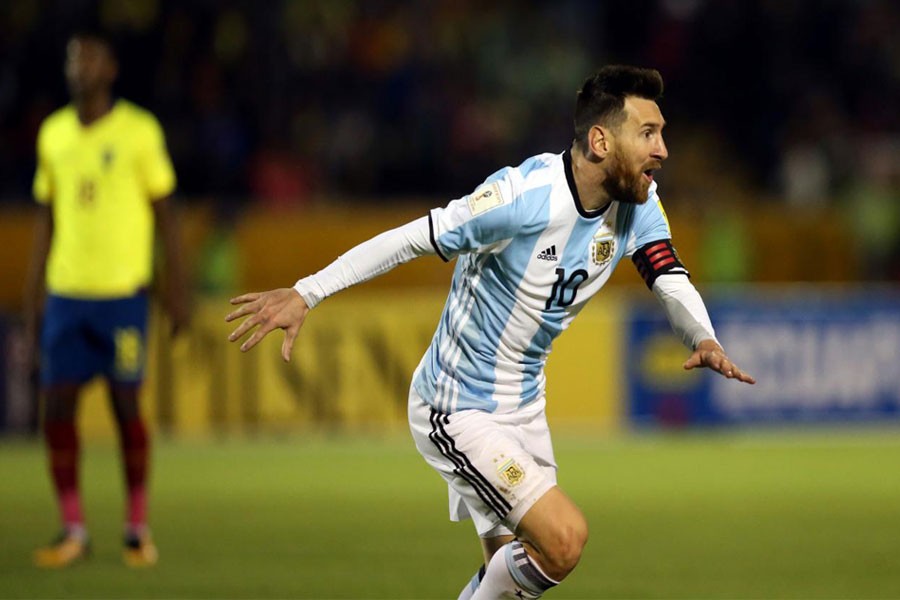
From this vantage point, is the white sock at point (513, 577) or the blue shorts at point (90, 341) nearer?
the white sock at point (513, 577)

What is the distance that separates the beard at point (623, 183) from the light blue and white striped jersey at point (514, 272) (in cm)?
10

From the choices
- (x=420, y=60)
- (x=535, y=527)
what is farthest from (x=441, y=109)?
(x=535, y=527)

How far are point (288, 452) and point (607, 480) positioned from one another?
3.07 m

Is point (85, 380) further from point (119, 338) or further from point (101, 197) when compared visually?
point (101, 197)

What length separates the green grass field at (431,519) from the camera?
276 inches

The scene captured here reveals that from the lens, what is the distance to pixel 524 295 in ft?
17.3

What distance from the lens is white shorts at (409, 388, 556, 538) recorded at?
5.08 metres

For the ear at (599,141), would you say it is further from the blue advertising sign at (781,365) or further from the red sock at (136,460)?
the blue advertising sign at (781,365)

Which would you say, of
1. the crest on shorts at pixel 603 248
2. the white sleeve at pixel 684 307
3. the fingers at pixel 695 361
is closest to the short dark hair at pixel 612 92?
the crest on shorts at pixel 603 248

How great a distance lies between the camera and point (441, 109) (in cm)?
1638

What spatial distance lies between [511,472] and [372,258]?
80 cm

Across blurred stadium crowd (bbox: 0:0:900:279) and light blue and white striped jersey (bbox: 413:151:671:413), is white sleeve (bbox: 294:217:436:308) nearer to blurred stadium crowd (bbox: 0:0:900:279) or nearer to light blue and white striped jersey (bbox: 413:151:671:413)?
light blue and white striped jersey (bbox: 413:151:671:413)

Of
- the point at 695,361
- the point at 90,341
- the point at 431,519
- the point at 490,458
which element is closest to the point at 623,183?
the point at 695,361

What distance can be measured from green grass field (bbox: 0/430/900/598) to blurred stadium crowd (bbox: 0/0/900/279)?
9.61ft
